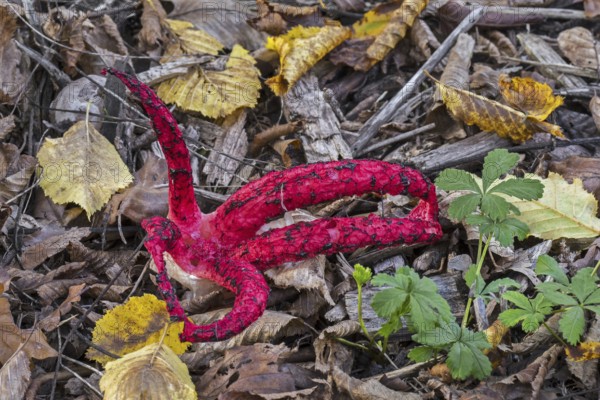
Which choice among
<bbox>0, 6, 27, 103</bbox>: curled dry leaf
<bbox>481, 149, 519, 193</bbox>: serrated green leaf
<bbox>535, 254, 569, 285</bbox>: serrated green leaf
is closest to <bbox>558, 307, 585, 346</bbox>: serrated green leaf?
<bbox>535, 254, 569, 285</bbox>: serrated green leaf

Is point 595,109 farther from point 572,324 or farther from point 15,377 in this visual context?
point 15,377

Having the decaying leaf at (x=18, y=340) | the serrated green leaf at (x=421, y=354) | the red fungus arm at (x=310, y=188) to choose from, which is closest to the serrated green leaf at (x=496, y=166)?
the red fungus arm at (x=310, y=188)

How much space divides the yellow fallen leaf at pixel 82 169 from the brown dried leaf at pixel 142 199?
0.05 meters

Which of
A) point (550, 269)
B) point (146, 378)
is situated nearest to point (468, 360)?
point (550, 269)

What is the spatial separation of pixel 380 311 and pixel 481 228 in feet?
1.91

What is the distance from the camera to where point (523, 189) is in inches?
116

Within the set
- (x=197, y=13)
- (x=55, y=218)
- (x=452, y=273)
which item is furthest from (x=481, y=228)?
(x=197, y=13)

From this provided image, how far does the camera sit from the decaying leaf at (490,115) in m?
3.87

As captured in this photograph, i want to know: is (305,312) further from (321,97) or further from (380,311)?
(321,97)

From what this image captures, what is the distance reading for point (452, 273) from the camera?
3.41 meters

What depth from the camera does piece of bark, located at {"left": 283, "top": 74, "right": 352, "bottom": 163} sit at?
408 centimetres

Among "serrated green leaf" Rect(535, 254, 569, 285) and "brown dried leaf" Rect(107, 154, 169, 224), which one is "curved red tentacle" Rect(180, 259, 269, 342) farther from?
"serrated green leaf" Rect(535, 254, 569, 285)

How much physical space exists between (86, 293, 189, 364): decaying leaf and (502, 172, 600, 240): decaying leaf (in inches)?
66.8

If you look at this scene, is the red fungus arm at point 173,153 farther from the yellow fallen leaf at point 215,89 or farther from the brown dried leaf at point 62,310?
the yellow fallen leaf at point 215,89
